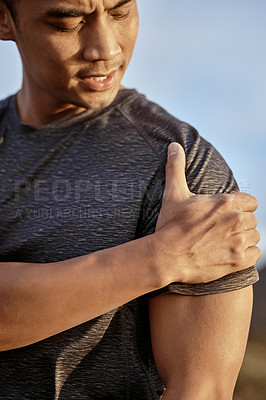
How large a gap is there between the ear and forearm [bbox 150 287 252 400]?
1018mm

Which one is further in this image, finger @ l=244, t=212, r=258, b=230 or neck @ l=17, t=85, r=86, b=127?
neck @ l=17, t=85, r=86, b=127

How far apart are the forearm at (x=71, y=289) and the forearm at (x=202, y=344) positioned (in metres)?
0.12

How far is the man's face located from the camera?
160 cm

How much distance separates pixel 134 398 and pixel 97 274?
384mm

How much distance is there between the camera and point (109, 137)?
67.3 inches

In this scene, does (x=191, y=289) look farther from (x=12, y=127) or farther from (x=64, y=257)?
(x=12, y=127)

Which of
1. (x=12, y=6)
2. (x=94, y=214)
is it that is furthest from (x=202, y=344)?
(x=12, y=6)

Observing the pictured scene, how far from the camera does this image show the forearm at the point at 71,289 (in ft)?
4.52

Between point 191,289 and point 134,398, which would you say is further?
point 134,398

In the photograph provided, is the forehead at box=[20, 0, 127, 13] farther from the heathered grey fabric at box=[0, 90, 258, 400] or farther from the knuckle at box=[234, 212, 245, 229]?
the knuckle at box=[234, 212, 245, 229]

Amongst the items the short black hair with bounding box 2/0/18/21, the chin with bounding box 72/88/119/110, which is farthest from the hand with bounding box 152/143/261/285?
the short black hair with bounding box 2/0/18/21

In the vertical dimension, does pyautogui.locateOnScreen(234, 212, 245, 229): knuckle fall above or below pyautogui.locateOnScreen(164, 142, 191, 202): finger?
below

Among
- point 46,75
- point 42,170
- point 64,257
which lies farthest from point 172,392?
point 46,75

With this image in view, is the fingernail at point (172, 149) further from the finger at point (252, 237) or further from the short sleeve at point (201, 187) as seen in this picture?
the finger at point (252, 237)
